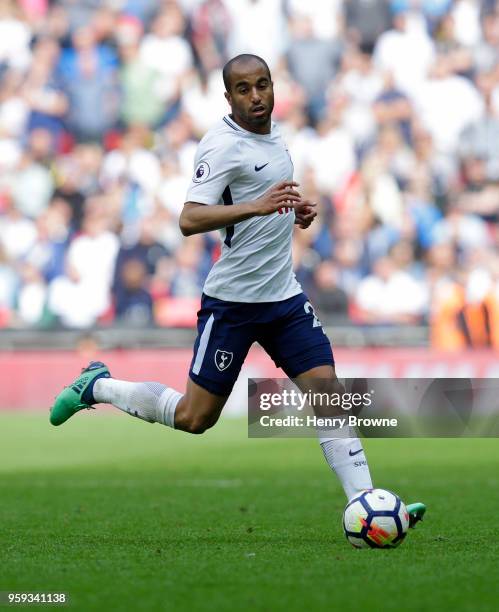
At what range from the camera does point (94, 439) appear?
16.2 metres

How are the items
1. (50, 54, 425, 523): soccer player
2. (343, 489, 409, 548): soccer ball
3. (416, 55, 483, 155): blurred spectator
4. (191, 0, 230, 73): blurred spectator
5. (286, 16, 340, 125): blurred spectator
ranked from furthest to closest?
(191, 0, 230, 73): blurred spectator → (286, 16, 340, 125): blurred spectator → (416, 55, 483, 155): blurred spectator → (50, 54, 425, 523): soccer player → (343, 489, 409, 548): soccer ball

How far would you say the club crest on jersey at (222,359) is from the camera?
25.1 ft

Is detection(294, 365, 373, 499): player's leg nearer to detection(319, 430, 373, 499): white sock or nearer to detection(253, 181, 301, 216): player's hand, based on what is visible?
detection(319, 430, 373, 499): white sock

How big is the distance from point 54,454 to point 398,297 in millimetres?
6811

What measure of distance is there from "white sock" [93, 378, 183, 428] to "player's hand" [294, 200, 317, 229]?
122 centimetres

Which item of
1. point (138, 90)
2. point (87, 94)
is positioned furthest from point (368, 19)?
point (87, 94)

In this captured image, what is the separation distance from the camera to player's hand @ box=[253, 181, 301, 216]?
7.00 metres

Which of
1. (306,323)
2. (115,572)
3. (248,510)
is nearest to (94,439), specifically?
(248,510)

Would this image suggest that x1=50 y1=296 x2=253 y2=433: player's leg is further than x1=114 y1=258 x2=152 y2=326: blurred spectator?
No

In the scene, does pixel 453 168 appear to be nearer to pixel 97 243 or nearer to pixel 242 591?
pixel 97 243

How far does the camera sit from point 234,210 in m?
7.13

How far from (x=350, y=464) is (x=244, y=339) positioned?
0.90 metres

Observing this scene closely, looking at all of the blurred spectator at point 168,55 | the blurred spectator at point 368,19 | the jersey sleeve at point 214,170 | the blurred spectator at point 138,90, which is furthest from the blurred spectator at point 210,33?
the jersey sleeve at point 214,170

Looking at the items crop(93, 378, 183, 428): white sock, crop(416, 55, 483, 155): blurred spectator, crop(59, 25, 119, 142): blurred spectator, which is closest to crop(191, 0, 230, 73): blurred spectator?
crop(59, 25, 119, 142): blurred spectator
